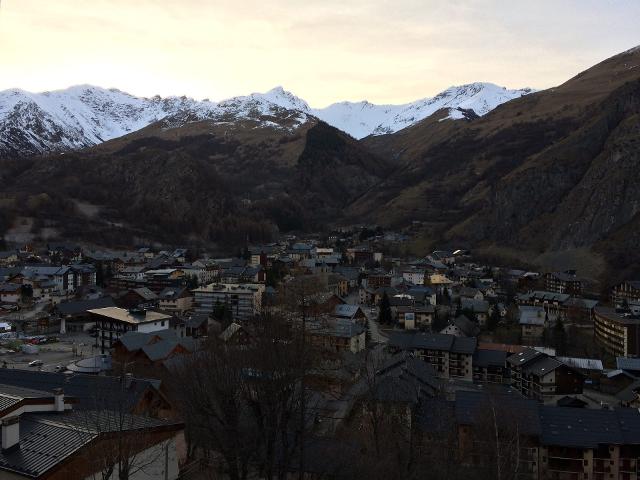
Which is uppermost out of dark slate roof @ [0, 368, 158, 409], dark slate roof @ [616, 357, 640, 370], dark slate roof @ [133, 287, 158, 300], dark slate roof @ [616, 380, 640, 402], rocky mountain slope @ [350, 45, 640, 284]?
rocky mountain slope @ [350, 45, 640, 284]

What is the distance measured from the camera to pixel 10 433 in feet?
26.4

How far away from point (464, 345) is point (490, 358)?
1215 millimetres

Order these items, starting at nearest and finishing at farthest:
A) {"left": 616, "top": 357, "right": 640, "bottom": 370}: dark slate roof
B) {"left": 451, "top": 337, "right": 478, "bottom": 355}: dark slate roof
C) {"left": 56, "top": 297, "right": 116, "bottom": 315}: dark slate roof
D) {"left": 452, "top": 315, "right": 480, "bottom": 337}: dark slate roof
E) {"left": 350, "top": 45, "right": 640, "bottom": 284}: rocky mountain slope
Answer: {"left": 616, "top": 357, "right": 640, "bottom": 370}: dark slate roof → {"left": 451, "top": 337, "right": 478, "bottom": 355}: dark slate roof → {"left": 452, "top": 315, "right": 480, "bottom": 337}: dark slate roof → {"left": 56, "top": 297, "right": 116, "bottom": 315}: dark slate roof → {"left": 350, "top": 45, "right": 640, "bottom": 284}: rocky mountain slope

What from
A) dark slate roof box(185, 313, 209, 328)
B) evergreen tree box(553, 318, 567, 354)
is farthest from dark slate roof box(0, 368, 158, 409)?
evergreen tree box(553, 318, 567, 354)

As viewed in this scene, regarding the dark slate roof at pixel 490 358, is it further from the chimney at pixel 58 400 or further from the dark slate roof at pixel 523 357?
the chimney at pixel 58 400

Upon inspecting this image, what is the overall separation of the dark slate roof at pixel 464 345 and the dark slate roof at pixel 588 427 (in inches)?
354

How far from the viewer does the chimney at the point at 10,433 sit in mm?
7980

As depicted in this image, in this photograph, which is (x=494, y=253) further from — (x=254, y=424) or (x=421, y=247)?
(x=254, y=424)

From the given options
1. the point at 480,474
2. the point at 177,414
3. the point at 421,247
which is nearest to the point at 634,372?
the point at 480,474

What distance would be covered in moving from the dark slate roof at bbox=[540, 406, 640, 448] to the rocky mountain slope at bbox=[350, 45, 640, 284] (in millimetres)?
33192

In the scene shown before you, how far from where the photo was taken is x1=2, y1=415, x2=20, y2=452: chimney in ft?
26.2

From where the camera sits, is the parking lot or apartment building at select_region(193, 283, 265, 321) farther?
apartment building at select_region(193, 283, 265, 321)

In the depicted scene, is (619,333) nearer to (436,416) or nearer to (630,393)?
(630,393)

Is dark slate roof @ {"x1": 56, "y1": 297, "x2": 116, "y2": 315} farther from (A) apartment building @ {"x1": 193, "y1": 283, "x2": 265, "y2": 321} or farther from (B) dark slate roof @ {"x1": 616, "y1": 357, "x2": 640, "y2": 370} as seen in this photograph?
(B) dark slate roof @ {"x1": 616, "y1": 357, "x2": 640, "y2": 370}
